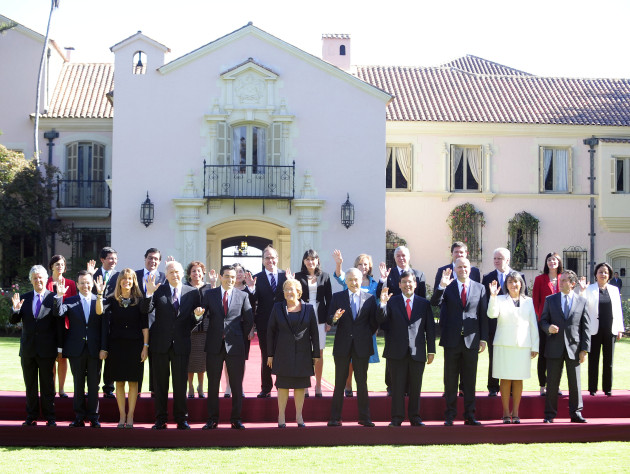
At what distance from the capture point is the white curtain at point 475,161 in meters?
27.8

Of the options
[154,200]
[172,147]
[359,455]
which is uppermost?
[172,147]

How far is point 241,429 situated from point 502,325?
3.35 m

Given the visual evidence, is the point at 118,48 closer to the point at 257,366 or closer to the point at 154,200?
the point at 154,200

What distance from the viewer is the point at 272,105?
75.3 ft

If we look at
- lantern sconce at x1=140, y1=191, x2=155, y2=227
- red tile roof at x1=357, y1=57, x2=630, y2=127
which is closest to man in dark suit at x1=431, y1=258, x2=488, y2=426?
lantern sconce at x1=140, y1=191, x2=155, y2=227

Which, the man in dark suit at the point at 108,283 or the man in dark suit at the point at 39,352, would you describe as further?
the man in dark suit at the point at 108,283

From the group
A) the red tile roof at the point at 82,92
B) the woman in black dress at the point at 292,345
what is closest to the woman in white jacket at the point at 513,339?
the woman in black dress at the point at 292,345

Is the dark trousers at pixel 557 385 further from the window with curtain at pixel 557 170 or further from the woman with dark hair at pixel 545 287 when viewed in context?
the window with curtain at pixel 557 170

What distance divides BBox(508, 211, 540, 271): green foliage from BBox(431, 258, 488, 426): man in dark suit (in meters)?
17.8

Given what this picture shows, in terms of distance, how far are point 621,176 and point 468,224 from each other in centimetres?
535

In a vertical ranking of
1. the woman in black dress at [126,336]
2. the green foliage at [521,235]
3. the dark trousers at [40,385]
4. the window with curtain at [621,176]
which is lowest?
the dark trousers at [40,385]

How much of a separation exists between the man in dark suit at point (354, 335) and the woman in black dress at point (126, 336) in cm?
222

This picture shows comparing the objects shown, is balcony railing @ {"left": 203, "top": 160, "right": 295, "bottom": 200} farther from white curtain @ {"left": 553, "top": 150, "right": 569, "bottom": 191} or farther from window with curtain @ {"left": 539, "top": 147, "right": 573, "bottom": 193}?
white curtain @ {"left": 553, "top": 150, "right": 569, "bottom": 191}

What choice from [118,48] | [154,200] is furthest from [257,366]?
[118,48]
